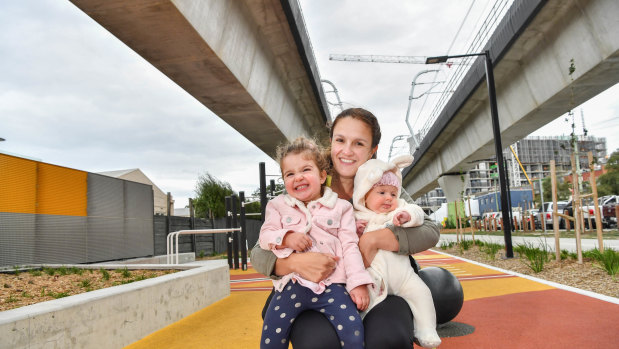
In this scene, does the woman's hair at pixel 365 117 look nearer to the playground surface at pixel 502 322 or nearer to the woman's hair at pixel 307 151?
the woman's hair at pixel 307 151

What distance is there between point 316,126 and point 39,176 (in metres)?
9.09

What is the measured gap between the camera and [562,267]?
841 centimetres

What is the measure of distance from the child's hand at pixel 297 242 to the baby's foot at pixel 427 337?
27.5 inches

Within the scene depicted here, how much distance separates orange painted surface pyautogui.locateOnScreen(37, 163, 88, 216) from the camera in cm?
991

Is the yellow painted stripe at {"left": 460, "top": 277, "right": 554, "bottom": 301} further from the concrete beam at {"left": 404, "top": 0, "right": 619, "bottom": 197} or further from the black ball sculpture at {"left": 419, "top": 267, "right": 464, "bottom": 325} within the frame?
the concrete beam at {"left": 404, "top": 0, "right": 619, "bottom": 197}

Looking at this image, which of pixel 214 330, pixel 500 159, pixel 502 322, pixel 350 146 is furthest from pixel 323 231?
pixel 500 159

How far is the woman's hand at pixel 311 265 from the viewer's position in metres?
2.03

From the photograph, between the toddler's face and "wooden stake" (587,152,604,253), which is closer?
the toddler's face

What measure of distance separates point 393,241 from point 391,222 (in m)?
0.14

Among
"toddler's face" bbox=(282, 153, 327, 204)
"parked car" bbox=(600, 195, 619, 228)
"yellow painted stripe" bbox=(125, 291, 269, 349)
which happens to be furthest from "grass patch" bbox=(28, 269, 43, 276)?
"parked car" bbox=(600, 195, 619, 228)

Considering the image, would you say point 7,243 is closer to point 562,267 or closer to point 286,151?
point 286,151

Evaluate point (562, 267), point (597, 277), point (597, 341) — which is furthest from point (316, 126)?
point (597, 341)

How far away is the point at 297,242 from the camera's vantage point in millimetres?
2146

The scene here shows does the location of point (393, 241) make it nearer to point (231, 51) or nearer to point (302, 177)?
point (302, 177)
